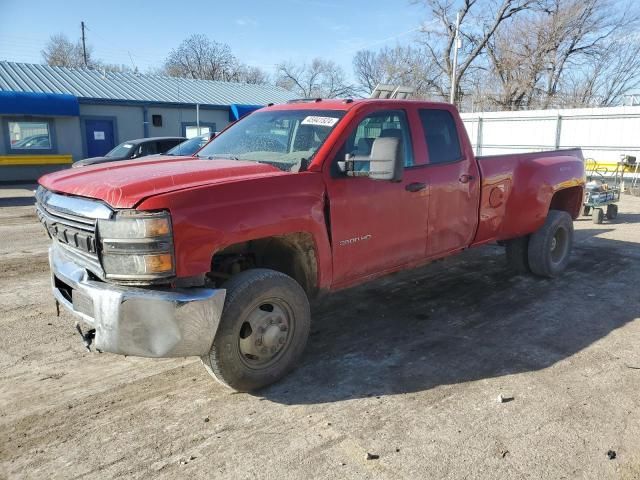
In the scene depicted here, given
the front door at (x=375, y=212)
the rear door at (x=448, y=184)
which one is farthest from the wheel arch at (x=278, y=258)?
the rear door at (x=448, y=184)

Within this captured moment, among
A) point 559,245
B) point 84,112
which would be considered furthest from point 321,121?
point 84,112

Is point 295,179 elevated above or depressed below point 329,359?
above

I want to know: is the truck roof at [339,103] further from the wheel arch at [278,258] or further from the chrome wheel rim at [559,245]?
the chrome wheel rim at [559,245]

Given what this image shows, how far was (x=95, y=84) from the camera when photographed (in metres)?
22.6

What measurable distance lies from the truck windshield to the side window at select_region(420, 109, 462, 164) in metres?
1.04

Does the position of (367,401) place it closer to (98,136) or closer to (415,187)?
(415,187)

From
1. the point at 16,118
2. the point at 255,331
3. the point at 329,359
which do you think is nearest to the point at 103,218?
the point at 255,331

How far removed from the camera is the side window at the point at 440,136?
4645 millimetres

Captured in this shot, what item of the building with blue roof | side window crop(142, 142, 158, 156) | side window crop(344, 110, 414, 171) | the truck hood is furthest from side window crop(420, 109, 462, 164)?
the building with blue roof

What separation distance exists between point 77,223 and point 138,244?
2.05 feet

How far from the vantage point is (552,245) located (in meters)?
6.25

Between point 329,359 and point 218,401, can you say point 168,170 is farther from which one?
point 329,359

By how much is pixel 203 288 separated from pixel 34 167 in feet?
67.1

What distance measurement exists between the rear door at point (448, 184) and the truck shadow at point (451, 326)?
73cm
